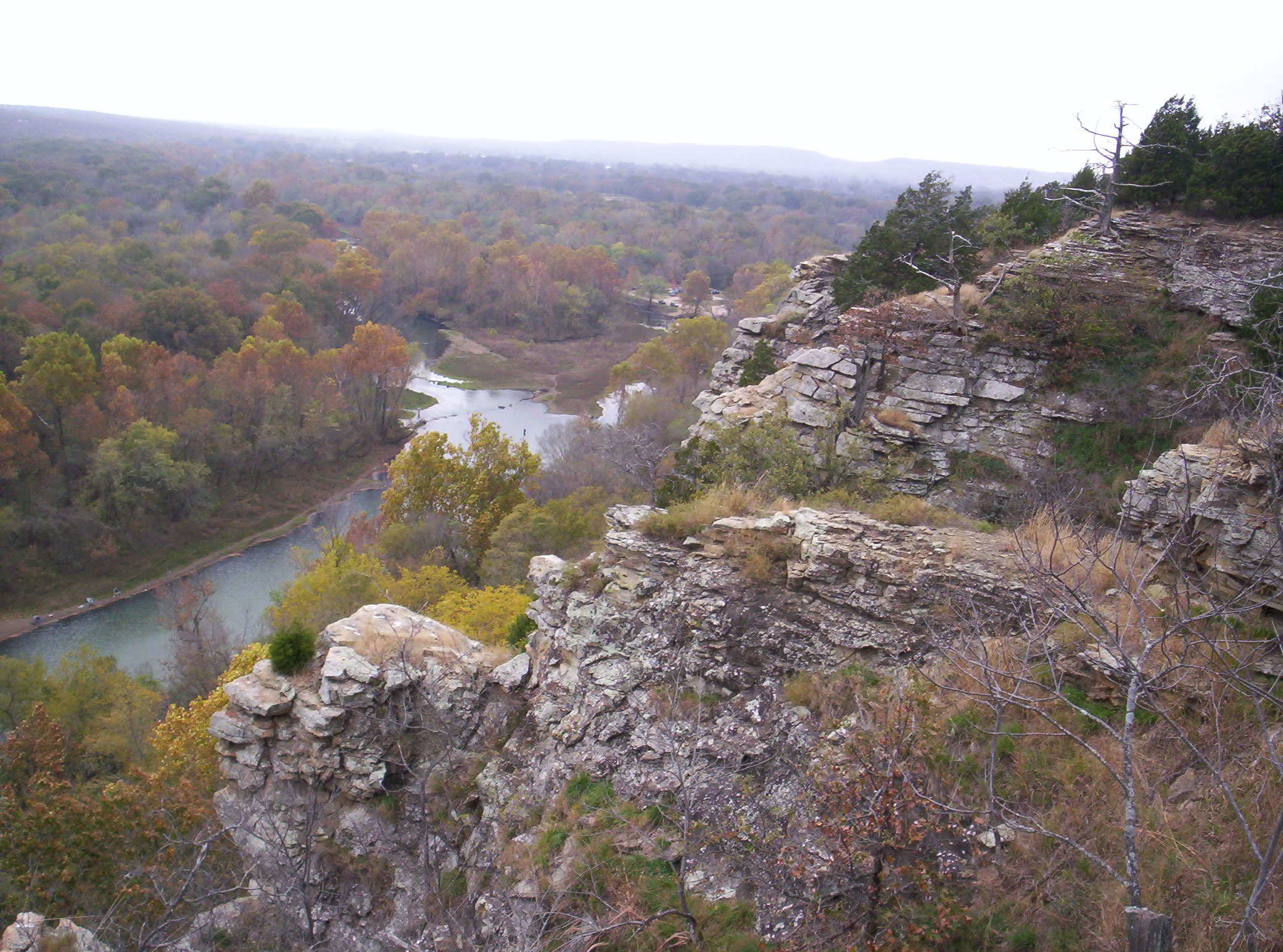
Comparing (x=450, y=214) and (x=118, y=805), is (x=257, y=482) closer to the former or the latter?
(x=118, y=805)

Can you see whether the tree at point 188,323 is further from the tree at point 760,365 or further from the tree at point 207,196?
the tree at point 207,196

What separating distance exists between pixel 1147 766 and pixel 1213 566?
242 centimetres

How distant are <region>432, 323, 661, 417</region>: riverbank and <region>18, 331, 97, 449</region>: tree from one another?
25.8 metres

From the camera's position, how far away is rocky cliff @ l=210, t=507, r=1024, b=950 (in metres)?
8.48

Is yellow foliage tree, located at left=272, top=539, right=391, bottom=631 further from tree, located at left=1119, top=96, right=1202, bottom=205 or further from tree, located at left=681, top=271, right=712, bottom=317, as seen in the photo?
tree, located at left=681, top=271, right=712, bottom=317

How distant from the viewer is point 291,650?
11.8 m

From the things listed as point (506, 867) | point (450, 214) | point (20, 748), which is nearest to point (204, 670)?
point (20, 748)

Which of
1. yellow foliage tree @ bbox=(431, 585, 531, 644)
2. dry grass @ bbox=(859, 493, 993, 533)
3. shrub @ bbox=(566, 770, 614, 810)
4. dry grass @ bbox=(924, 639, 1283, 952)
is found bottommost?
yellow foliage tree @ bbox=(431, 585, 531, 644)

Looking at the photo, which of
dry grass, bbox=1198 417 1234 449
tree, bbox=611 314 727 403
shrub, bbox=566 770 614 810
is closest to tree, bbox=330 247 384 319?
tree, bbox=611 314 727 403

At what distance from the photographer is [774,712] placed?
9.38 metres

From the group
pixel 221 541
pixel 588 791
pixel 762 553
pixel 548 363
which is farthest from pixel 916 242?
pixel 548 363

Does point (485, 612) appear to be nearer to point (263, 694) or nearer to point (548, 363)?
point (263, 694)

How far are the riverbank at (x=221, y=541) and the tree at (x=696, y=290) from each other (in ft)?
133

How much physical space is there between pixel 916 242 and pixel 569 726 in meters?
17.1
